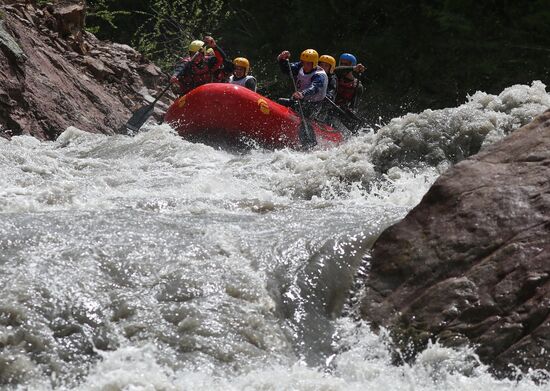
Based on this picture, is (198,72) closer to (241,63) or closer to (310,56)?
(241,63)

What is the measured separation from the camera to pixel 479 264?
14.5 ft

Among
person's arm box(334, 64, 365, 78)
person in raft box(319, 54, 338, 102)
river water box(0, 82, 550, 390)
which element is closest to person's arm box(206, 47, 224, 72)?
person in raft box(319, 54, 338, 102)

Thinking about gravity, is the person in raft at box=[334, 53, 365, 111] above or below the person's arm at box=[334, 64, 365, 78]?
below

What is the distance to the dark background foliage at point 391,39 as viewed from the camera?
51.9 ft

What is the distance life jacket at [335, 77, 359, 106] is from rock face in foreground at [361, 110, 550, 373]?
6640 mm

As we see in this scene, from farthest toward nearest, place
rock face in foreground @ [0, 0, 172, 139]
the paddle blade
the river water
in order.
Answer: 1. the paddle blade
2. rock face in foreground @ [0, 0, 172, 139]
3. the river water

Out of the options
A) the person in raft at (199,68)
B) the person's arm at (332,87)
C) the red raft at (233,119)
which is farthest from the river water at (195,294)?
the person in raft at (199,68)

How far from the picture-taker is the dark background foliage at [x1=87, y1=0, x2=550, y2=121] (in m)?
15.8

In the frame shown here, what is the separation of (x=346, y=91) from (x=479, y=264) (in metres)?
7.54

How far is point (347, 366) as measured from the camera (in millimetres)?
4098

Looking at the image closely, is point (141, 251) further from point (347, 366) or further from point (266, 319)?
point (347, 366)

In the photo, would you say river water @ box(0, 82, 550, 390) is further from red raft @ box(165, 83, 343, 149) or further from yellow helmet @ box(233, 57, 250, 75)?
yellow helmet @ box(233, 57, 250, 75)

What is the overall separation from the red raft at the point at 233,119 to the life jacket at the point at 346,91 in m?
2.04

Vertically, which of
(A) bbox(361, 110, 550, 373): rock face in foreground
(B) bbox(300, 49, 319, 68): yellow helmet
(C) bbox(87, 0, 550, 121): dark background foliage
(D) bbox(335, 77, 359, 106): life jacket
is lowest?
(C) bbox(87, 0, 550, 121): dark background foliage
